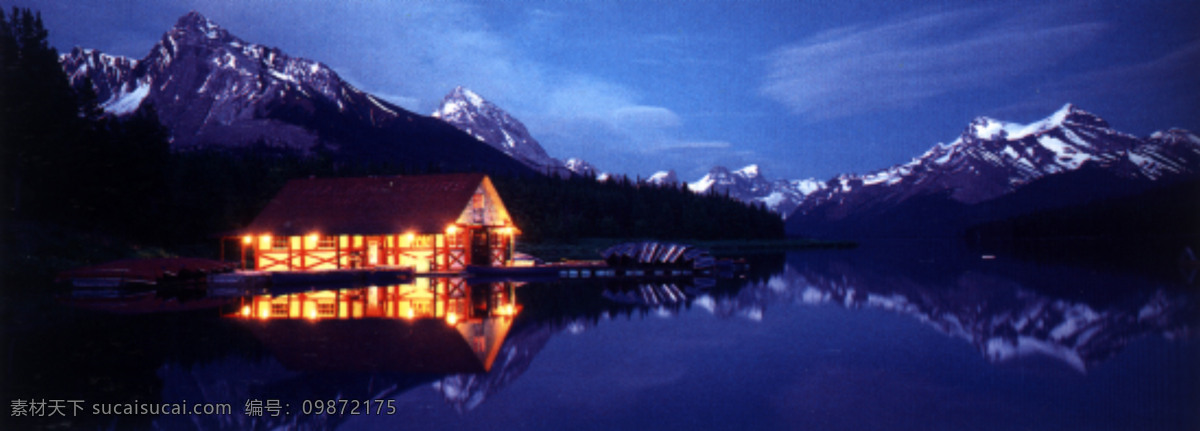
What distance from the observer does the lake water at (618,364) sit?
880 cm

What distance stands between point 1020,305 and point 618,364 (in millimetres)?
15972

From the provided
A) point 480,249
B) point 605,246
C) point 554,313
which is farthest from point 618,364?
point 605,246

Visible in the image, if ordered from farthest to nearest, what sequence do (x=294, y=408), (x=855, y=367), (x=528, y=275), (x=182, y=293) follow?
(x=528, y=275)
(x=182, y=293)
(x=855, y=367)
(x=294, y=408)

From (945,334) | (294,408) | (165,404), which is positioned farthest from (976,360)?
(165,404)

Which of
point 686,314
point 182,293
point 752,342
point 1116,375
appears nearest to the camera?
point 1116,375

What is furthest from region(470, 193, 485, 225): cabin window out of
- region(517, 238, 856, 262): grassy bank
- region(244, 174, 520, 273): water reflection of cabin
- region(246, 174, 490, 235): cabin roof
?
region(517, 238, 856, 262): grassy bank

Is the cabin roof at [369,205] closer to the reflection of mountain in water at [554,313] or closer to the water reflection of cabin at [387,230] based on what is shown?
the water reflection of cabin at [387,230]

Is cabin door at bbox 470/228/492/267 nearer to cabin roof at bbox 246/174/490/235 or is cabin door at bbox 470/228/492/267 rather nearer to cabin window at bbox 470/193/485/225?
cabin window at bbox 470/193/485/225

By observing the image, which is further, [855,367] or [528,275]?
[528,275]

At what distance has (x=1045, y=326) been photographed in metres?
16.9

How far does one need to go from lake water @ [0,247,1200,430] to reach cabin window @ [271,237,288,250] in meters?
14.8

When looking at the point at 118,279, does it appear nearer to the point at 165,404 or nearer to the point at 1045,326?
the point at 165,404

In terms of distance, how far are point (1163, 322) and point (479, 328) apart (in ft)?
55.1

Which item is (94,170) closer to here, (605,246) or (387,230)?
(387,230)
